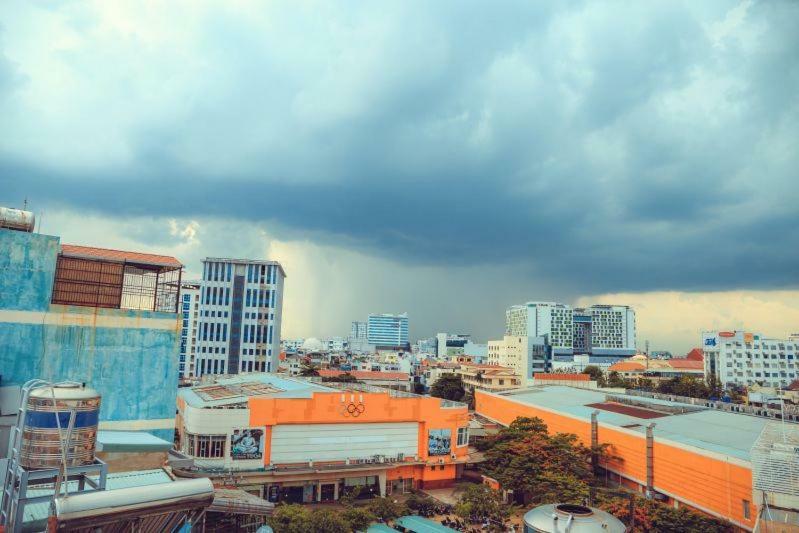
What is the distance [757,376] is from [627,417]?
268ft

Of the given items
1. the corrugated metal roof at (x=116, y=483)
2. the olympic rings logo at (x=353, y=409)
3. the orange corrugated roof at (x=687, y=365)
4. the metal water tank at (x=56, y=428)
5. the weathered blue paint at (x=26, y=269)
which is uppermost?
the weathered blue paint at (x=26, y=269)

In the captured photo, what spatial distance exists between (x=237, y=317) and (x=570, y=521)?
74140mm

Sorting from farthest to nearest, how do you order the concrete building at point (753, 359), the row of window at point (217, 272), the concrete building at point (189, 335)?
1. the concrete building at point (753, 359)
2. the concrete building at point (189, 335)
3. the row of window at point (217, 272)

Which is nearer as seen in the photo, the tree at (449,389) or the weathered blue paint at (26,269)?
the weathered blue paint at (26,269)

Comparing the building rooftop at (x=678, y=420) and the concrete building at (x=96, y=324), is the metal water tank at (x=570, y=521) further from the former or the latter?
the concrete building at (x=96, y=324)

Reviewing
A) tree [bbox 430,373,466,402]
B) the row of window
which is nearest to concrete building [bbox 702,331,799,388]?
tree [bbox 430,373,466,402]

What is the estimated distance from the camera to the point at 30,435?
36.1 ft

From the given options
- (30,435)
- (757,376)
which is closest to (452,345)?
(757,376)

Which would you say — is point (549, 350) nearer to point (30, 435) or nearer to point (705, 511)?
point (705, 511)

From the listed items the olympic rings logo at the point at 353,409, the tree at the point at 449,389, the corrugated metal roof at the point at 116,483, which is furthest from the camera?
the tree at the point at 449,389

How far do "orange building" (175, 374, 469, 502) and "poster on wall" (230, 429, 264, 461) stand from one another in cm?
6

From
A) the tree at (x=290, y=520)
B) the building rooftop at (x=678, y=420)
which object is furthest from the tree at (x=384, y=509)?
the building rooftop at (x=678, y=420)

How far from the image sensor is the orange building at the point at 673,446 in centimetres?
2600

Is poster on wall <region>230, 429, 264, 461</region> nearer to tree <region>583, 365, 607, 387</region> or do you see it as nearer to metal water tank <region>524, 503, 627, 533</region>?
metal water tank <region>524, 503, 627, 533</region>
